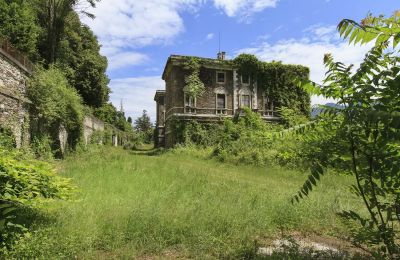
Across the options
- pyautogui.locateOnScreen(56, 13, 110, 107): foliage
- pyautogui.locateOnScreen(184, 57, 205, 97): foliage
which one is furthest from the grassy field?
pyautogui.locateOnScreen(56, 13, 110, 107): foliage

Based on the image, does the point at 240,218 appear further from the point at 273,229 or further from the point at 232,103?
the point at 232,103

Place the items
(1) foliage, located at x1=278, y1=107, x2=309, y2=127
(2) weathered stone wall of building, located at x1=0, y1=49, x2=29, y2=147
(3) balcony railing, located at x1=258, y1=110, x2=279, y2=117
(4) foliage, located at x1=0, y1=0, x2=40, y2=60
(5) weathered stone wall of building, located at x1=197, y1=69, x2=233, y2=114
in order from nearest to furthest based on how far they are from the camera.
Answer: (1) foliage, located at x1=278, y1=107, x2=309, y2=127
(2) weathered stone wall of building, located at x1=0, y1=49, x2=29, y2=147
(4) foliage, located at x1=0, y1=0, x2=40, y2=60
(5) weathered stone wall of building, located at x1=197, y1=69, x2=233, y2=114
(3) balcony railing, located at x1=258, y1=110, x2=279, y2=117

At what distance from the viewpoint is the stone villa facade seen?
32.7 m

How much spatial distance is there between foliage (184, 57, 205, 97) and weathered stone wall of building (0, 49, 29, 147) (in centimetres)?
1698

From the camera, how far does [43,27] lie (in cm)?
3177

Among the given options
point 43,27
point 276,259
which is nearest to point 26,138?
point 276,259

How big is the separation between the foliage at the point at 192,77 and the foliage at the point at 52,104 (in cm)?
1161

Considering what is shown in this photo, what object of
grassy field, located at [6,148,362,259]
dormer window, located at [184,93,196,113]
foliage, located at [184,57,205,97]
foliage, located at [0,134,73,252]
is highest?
foliage, located at [184,57,205,97]

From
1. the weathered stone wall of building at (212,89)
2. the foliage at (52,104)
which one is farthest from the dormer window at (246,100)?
the foliage at (52,104)

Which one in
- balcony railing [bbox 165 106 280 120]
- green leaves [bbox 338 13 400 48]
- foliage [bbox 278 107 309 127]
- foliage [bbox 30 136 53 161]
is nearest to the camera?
green leaves [bbox 338 13 400 48]

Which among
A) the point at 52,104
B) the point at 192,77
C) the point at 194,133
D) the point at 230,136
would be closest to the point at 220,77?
the point at 192,77

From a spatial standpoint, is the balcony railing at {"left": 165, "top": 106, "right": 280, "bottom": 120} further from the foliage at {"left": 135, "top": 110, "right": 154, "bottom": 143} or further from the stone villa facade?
the foliage at {"left": 135, "top": 110, "right": 154, "bottom": 143}

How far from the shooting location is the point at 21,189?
18.5ft

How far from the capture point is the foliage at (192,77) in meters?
32.6
